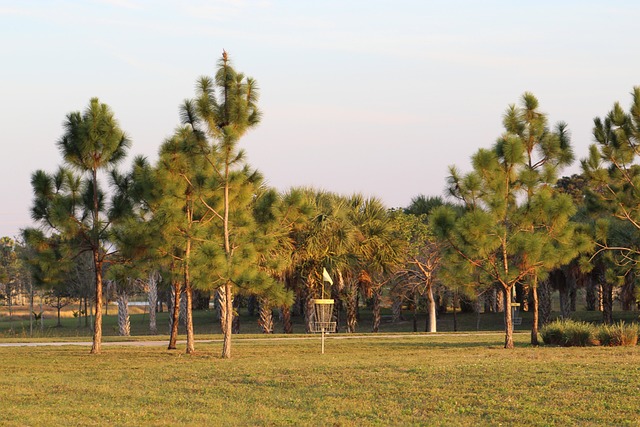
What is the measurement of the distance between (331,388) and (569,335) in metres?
16.5

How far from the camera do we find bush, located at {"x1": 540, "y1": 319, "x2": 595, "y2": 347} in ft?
108

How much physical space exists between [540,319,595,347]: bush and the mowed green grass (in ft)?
9.15

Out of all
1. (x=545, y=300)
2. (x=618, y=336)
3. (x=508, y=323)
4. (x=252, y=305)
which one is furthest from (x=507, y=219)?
(x=252, y=305)

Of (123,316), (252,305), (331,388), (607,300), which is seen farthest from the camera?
(252,305)

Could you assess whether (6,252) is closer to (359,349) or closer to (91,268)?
(91,268)

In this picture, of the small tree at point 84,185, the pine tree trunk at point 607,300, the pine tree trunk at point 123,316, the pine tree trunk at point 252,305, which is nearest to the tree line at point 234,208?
the small tree at point 84,185

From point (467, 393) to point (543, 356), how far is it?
1001cm

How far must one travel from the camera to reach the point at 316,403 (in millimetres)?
17031

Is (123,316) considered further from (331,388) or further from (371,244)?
(331,388)

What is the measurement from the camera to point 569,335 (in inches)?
1299

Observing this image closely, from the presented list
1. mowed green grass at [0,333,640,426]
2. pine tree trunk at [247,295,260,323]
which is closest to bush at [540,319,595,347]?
mowed green grass at [0,333,640,426]

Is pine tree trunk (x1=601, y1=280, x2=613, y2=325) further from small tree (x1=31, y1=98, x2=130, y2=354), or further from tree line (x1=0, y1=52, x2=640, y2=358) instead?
small tree (x1=31, y1=98, x2=130, y2=354)

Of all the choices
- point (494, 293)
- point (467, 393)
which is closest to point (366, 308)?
point (494, 293)

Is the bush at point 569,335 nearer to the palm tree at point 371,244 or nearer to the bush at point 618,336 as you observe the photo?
the bush at point 618,336
